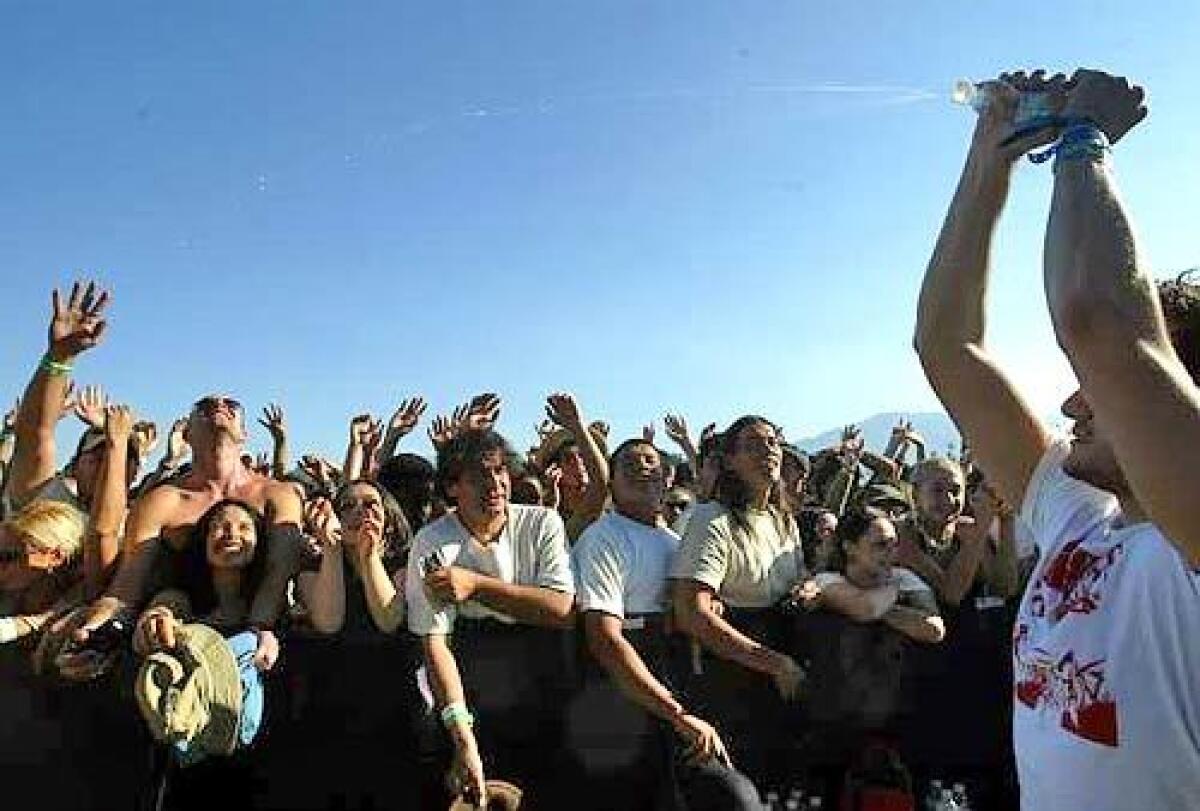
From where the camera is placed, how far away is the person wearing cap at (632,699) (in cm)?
504

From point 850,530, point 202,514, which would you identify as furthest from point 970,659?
point 202,514

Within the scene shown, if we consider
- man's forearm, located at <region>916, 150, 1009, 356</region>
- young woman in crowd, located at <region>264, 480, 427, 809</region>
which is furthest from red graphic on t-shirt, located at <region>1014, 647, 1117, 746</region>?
young woman in crowd, located at <region>264, 480, 427, 809</region>

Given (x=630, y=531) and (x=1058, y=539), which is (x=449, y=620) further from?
(x=1058, y=539)

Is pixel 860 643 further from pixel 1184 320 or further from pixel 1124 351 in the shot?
pixel 1124 351

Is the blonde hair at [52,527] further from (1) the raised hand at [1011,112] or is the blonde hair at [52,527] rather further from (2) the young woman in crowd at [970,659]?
(1) the raised hand at [1011,112]

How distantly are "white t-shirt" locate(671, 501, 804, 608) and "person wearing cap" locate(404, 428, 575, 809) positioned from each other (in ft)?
1.71

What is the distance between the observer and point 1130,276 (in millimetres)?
1668

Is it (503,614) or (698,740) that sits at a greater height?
(503,614)

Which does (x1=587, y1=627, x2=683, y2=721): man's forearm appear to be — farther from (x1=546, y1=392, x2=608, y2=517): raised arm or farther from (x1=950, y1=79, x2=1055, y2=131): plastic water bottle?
(x1=950, y1=79, x2=1055, y2=131): plastic water bottle

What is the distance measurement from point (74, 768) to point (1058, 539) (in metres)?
4.17

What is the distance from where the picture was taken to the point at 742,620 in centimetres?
540

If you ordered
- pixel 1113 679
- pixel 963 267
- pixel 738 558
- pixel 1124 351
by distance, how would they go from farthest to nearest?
1. pixel 738 558
2. pixel 963 267
3. pixel 1113 679
4. pixel 1124 351

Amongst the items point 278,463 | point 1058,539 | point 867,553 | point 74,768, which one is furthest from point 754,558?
point 278,463

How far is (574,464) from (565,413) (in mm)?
541
